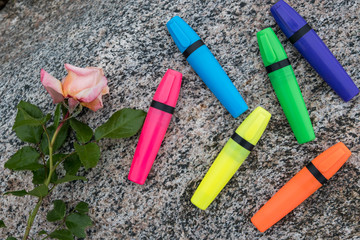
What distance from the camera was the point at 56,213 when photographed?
738 millimetres

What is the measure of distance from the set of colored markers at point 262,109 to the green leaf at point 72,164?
11 cm

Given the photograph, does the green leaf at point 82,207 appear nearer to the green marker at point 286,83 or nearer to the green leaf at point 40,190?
the green leaf at point 40,190

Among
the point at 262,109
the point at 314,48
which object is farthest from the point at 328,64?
the point at 262,109

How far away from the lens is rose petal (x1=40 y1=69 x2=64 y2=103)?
26.4 inches

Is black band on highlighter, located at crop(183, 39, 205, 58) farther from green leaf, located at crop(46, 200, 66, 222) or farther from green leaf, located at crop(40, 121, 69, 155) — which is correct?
green leaf, located at crop(46, 200, 66, 222)

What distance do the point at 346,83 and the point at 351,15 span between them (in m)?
0.16

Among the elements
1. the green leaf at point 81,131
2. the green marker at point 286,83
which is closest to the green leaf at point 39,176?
the green leaf at point 81,131

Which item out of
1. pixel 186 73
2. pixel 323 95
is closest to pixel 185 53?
pixel 186 73

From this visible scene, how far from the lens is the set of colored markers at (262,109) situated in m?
0.73

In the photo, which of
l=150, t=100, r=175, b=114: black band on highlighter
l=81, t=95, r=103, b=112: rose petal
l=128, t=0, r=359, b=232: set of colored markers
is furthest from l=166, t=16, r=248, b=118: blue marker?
l=81, t=95, r=103, b=112: rose petal

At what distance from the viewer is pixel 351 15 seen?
2.57 ft

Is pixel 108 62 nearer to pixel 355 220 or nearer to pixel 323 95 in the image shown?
pixel 323 95

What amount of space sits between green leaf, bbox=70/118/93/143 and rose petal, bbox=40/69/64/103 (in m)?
0.06

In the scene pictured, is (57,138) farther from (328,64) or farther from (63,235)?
(328,64)
